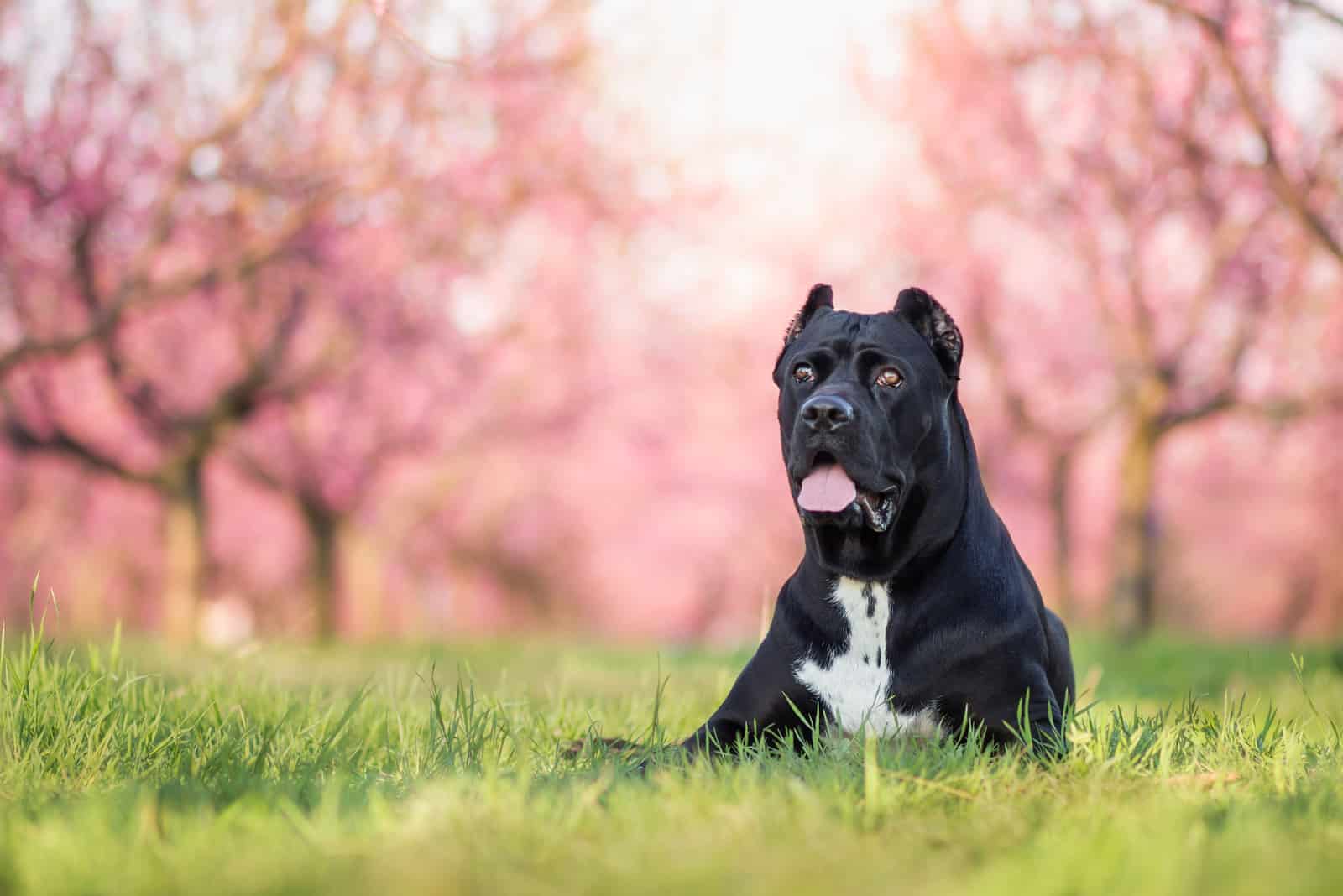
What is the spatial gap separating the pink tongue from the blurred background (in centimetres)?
458

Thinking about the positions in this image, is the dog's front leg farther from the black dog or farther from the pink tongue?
the pink tongue

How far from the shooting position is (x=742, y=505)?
3409 cm

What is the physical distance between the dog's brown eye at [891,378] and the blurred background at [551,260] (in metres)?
4.29

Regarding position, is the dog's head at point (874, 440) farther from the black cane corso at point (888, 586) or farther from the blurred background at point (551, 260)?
the blurred background at point (551, 260)

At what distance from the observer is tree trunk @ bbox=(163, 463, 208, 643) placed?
14.2 m

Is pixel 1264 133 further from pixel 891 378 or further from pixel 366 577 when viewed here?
pixel 366 577

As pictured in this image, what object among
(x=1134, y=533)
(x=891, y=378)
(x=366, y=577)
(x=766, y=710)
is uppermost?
(x=891, y=378)

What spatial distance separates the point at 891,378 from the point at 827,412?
286mm

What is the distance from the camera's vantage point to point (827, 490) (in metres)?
3.48

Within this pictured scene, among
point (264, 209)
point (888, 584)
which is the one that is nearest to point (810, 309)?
point (888, 584)

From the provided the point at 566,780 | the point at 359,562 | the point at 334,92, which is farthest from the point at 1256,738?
the point at 359,562

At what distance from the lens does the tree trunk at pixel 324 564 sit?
17.4m

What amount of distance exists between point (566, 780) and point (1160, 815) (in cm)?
128

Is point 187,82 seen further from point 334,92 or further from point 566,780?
point 566,780
